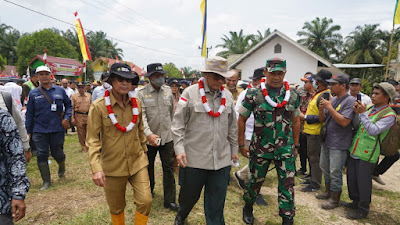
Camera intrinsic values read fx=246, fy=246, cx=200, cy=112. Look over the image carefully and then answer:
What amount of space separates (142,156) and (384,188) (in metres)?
5.18

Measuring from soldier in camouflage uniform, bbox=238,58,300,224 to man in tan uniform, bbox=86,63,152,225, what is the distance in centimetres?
140

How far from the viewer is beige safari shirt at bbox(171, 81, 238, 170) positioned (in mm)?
2855

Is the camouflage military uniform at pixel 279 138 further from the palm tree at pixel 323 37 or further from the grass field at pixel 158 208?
the palm tree at pixel 323 37

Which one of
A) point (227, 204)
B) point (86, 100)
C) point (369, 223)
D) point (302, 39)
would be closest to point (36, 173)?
point (86, 100)

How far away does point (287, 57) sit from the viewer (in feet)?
64.8

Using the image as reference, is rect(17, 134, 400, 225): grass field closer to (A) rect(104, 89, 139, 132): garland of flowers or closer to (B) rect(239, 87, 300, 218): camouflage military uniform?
(B) rect(239, 87, 300, 218): camouflage military uniform

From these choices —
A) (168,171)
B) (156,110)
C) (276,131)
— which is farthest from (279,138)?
(156,110)

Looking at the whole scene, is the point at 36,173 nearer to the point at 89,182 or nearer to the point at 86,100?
the point at 89,182

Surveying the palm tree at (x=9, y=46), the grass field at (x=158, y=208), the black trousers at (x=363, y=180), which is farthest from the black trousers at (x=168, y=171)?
the palm tree at (x=9, y=46)

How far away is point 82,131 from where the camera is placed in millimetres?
7246

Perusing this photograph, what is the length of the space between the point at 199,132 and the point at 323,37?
131 feet

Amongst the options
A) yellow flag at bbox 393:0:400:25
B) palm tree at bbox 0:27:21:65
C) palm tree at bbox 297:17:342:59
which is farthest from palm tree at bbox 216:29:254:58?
palm tree at bbox 0:27:21:65

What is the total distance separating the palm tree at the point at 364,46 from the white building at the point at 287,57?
2194 cm

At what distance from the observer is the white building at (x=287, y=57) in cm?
1889
